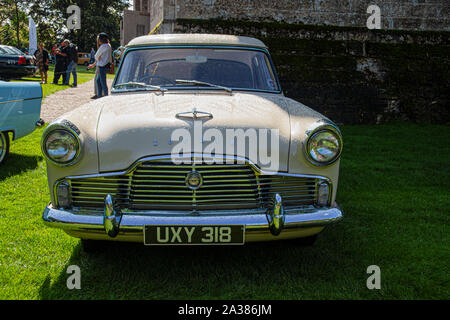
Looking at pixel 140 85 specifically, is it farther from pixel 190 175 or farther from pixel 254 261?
pixel 254 261

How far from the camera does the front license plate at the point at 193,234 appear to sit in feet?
7.46

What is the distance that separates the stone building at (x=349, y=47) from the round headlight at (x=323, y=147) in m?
6.70

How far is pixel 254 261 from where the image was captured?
288 centimetres

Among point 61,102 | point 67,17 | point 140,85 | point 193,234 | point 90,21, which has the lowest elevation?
point 193,234

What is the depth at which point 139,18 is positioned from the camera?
90.0 feet

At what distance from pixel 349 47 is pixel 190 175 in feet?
26.6

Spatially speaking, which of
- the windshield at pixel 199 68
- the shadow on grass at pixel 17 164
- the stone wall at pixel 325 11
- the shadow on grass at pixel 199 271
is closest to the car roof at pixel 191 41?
the windshield at pixel 199 68

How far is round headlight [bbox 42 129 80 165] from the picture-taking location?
2.42m

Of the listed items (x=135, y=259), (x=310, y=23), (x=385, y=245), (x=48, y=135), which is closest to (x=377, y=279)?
(x=385, y=245)

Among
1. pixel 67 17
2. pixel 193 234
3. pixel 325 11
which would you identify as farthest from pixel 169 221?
pixel 67 17

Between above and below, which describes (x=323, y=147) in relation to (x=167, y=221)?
above

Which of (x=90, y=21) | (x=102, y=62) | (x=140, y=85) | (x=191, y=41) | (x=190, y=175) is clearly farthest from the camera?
(x=90, y=21)
